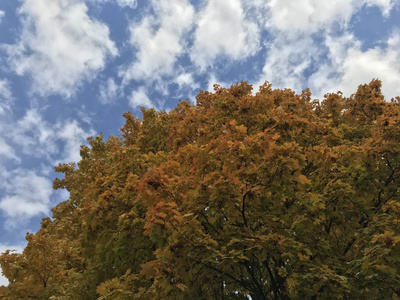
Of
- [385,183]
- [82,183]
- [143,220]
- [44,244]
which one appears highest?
[82,183]

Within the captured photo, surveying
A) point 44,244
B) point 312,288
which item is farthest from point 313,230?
point 44,244

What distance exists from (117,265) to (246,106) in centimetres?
742

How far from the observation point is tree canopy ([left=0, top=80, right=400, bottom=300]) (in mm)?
6891

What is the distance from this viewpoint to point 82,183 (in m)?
21.4

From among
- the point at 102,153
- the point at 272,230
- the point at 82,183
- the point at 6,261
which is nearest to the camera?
the point at 272,230

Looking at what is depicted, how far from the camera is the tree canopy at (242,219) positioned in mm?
6891

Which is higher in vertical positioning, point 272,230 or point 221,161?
point 221,161

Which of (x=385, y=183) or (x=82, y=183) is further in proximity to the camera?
(x=82, y=183)

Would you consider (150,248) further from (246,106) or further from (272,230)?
(246,106)

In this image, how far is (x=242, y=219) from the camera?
7.82 meters

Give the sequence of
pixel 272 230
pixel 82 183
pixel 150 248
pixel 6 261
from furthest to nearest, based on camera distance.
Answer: pixel 82 183
pixel 6 261
pixel 150 248
pixel 272 230

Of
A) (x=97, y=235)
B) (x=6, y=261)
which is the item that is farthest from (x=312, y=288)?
(x=6, y=261)

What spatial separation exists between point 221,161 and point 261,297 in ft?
14.4

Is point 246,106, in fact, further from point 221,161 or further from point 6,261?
point 6,261
